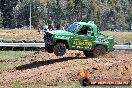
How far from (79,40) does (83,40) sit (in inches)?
9.1

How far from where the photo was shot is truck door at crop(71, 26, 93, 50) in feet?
80.7

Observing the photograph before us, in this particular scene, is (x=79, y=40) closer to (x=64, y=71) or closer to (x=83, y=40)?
(x=83, y=40)

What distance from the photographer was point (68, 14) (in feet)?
368

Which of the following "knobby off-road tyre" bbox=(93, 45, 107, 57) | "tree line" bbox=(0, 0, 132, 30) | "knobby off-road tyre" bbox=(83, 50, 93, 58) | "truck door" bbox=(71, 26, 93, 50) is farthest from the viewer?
"tree line" bbox=(0, 0, 132, 30)

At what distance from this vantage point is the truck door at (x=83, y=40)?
2461cm

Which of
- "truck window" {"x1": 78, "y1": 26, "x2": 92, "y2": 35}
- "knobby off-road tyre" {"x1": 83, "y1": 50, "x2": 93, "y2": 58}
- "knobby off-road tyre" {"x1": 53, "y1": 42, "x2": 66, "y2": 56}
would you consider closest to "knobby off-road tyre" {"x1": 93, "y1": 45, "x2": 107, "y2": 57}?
"knobby off-road tyre" {"x1": 83, "y1": 50, "x2": 93, "y2": 58}

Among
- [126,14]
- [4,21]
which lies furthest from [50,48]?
[126,14]

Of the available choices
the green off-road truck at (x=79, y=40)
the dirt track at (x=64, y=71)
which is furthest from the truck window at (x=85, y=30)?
the dirt track at (x=64, y=71)

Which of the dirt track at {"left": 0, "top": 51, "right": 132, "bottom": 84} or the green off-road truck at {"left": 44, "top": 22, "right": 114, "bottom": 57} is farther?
the green off-road truck at {"left": 44, "top": 22, "right": 114, "bottom": 57}

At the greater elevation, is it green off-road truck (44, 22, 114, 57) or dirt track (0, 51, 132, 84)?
green off-road truck (44, 22, 114, 57)

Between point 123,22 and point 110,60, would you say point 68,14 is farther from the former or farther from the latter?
point 110,60

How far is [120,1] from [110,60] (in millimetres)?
128650

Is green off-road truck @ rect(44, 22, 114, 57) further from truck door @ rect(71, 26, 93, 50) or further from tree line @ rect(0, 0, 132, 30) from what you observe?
tree line @ rect(0, 0, 132, 30)

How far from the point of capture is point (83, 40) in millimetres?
24719
